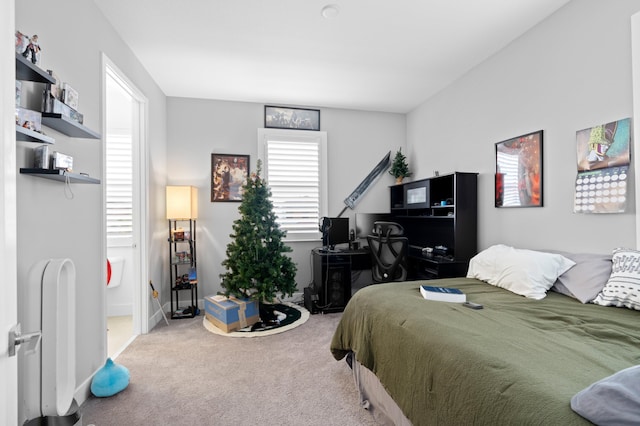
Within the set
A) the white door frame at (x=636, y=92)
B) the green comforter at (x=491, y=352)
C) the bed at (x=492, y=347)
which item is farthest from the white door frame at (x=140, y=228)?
the white door frame at (x=636, y=92)

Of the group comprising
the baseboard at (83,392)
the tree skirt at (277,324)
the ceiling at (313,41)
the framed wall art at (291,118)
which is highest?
the ceiling at (313,41)

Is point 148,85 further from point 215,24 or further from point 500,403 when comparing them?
point 500,403

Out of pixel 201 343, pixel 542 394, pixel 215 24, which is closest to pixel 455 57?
pixel 215 24

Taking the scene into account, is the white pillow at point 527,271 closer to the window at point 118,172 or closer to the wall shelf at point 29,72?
the wall shelf at point 29,72

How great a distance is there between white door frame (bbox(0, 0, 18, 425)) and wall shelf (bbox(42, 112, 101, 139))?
1.01 metres

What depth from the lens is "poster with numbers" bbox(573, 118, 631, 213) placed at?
2.04 metres

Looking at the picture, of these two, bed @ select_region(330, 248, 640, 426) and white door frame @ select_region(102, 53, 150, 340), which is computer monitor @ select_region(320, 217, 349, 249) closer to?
bed @ select_region(330, 248, 640, 426)

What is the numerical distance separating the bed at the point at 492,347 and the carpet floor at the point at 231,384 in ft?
0.87

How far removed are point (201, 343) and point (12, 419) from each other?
239 cm

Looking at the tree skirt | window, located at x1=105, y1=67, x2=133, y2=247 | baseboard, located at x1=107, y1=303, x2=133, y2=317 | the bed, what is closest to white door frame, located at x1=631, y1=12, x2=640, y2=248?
the bed

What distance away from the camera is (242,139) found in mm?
4438

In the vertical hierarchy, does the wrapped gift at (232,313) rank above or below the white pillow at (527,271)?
below

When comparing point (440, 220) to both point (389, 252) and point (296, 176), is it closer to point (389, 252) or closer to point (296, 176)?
point (389, 252)

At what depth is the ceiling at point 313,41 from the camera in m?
2.46
